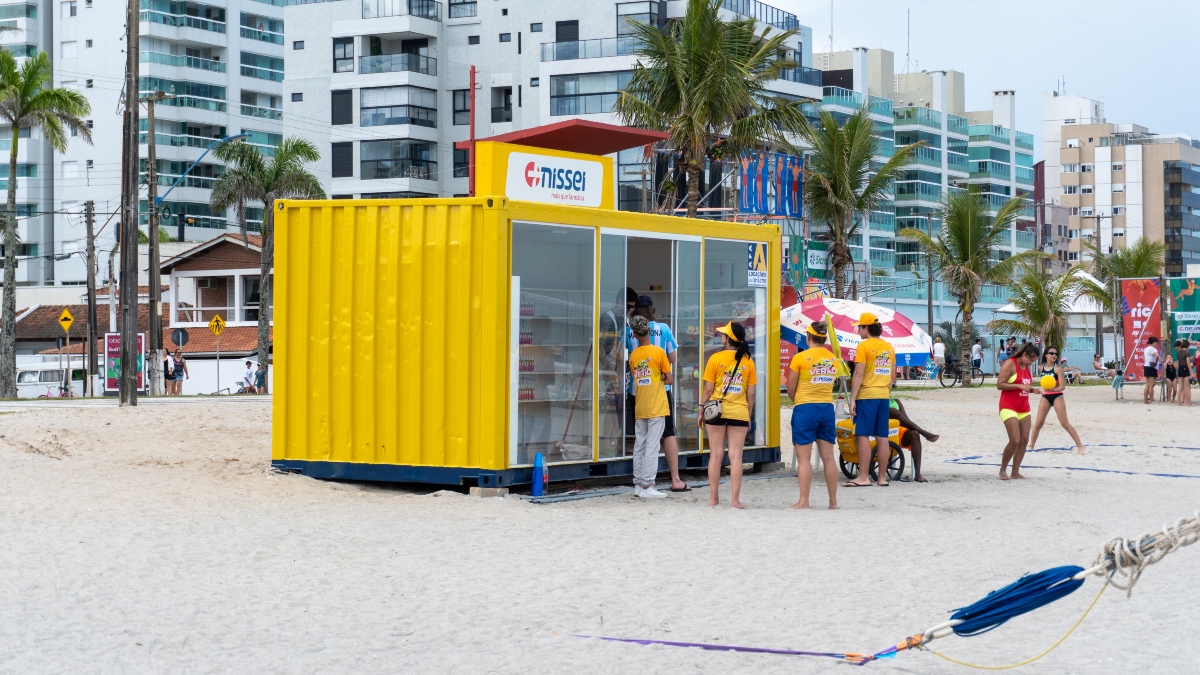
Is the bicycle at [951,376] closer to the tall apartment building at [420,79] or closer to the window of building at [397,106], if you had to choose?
the tall apartment building at [420,79]

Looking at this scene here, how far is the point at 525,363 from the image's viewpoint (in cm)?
1249

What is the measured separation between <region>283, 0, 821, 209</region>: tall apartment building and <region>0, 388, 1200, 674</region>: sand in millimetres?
47289

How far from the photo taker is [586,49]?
5684 centimetres

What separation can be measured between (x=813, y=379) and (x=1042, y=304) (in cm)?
3235

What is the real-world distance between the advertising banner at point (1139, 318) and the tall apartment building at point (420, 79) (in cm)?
2800

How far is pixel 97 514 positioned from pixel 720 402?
195 inches

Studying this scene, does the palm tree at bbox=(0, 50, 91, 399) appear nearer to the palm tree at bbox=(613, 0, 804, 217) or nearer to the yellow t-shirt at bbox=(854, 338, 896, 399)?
the palm tree at bbox=(613, 0, 804, 217)

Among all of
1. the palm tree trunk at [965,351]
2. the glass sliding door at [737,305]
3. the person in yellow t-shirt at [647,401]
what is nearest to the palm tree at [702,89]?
the glass sliding door at [737,305]

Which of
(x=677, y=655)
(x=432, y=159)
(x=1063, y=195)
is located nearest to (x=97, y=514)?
(x=677, y=655)

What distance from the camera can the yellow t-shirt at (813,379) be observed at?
11.9 meters

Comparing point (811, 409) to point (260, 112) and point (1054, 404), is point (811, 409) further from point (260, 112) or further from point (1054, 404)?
point (260, 112)

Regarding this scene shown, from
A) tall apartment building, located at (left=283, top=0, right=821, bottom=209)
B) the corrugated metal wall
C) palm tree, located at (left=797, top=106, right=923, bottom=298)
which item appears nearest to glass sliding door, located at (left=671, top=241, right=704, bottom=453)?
the corrugated metal wall

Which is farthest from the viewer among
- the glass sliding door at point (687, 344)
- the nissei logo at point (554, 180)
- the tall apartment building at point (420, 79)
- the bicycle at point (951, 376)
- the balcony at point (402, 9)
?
the balcony at point (402, 9)

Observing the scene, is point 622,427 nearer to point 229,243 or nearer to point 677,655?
point 677,655
